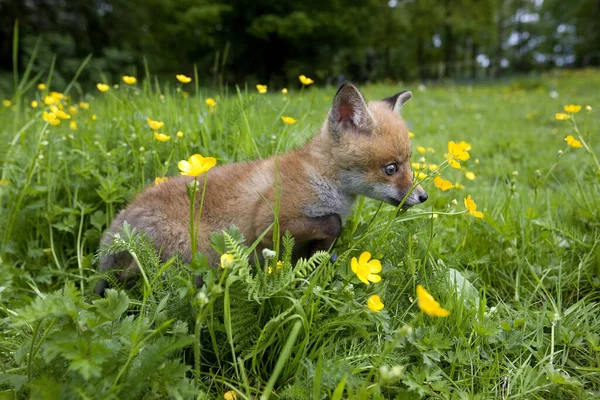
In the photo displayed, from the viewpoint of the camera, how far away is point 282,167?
2195 millimetres

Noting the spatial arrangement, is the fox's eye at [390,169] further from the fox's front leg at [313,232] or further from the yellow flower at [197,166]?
the yellow flower at [197,166]

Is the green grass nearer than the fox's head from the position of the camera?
Yes

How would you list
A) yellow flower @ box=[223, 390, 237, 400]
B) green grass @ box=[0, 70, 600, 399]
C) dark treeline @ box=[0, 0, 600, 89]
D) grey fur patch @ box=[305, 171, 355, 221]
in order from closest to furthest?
green grass @ box=[0, 70, 600, 399]
yellow flower @ box=[223, 390, 237, 400]
grey fur patch @ box=[305, 171, 355, 221]
dark treeline @ box=[0, 0, 600, 89]

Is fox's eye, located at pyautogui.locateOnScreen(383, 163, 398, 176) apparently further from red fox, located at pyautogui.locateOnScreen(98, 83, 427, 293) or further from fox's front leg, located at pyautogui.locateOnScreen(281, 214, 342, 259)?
fox's front leg, located at pyautogui.locateOnScreen(281, 214, 342, 259)

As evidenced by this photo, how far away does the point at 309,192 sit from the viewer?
205 cm

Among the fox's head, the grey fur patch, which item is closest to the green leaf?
the grey fur patch

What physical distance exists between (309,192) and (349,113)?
18.3 inches

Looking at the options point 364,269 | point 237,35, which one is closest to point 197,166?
point 364,269

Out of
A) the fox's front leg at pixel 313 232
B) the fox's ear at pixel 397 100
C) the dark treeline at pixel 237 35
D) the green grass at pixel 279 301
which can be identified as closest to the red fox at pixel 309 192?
the fox's front leg at pixel 313 232

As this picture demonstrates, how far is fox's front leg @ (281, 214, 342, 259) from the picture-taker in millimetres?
1936

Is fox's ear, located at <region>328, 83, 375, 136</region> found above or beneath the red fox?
above

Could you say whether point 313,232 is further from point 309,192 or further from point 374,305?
point 374,305

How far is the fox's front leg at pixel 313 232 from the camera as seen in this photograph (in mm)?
1936

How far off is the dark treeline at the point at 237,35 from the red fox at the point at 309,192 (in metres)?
1.91
